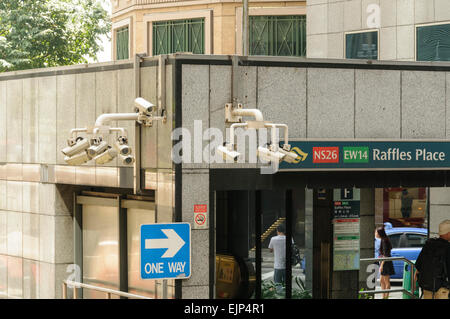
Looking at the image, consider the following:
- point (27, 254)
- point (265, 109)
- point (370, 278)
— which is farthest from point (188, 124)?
point (370, 278)

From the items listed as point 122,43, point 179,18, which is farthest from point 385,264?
point 122,43

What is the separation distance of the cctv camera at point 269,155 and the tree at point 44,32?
81.8 ft

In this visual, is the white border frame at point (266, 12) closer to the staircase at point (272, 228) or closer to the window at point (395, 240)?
the window at point (395, 240)

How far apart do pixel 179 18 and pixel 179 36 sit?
0.57 meters

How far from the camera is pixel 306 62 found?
12.4 m

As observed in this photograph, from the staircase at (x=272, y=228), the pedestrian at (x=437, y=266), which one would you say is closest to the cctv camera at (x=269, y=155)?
the staircase at (x=272, y=228)

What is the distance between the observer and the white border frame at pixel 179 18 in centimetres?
2638

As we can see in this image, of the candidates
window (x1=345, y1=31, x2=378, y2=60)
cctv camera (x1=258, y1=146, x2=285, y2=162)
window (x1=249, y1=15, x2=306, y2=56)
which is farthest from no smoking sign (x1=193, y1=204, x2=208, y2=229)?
window (x1=249, y1=15, x2=306, y2=56)

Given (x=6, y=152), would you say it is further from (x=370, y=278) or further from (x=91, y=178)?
(x=370, y=278)

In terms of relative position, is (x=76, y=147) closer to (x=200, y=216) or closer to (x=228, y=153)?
(x=200, y=216)

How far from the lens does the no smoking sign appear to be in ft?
38.6

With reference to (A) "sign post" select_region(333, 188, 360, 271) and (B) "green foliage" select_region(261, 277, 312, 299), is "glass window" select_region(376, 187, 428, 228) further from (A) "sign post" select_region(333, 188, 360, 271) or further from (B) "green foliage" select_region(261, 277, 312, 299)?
(B) "green foliage" select_region(261, 277, 312, 299)

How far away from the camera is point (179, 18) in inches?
1057
